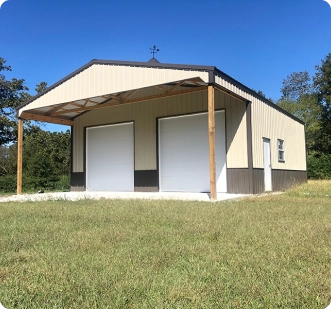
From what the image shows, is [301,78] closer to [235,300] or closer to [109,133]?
[109,133]

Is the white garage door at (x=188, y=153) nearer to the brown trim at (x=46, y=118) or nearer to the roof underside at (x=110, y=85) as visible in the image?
the roof underside at (x=110, y=85)

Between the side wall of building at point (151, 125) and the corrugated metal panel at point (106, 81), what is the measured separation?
2.54m

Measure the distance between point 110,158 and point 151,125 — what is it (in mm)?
2551

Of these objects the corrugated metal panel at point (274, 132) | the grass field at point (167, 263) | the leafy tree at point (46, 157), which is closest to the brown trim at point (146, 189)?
the corrugated metal panel at point (274, 132)

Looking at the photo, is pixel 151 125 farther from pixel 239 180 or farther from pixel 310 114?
pixel 310 114

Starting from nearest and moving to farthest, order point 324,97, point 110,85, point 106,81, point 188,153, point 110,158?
point 110,85 → point 106,81 → point 188,153 → point 110,158 → point 324,97

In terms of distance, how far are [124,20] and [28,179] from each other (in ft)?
43.4

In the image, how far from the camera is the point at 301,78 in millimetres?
36750

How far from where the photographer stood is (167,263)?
275 cm

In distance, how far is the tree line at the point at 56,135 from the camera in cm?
1652

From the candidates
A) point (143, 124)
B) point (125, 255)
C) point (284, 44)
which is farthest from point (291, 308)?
point (143, 124)

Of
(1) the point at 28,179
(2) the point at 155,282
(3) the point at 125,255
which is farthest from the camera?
(1) the point at 28,179

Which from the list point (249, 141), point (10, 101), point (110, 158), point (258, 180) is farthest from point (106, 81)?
point (10, 101)

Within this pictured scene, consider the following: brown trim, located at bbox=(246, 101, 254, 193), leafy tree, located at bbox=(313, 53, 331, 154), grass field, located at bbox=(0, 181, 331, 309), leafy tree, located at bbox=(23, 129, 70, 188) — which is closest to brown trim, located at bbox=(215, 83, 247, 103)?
brown trim, located at bbox=(246, 101, 254, 193)
